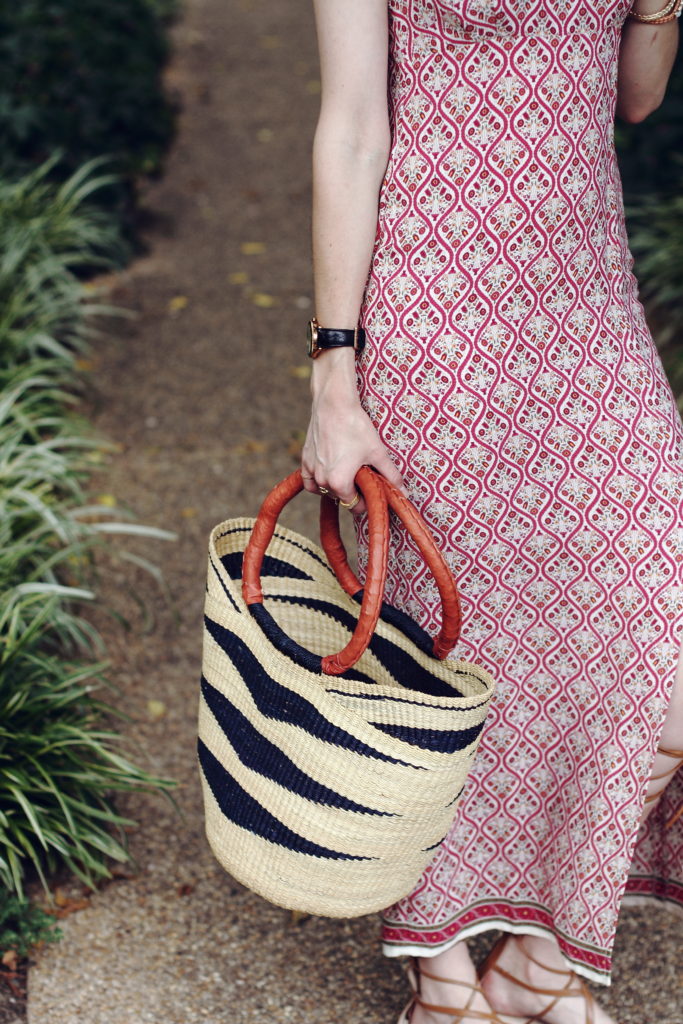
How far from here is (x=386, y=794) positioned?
1459 millimetres

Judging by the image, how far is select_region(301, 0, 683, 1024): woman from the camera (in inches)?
60.9

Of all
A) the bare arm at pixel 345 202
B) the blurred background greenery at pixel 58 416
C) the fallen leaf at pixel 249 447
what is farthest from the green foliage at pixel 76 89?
the bare arm at pixel 345 202

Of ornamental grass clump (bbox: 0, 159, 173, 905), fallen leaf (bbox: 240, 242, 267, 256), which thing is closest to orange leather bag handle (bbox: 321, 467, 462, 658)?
ornamental grass clump (bbox: 0, 159, 173, 905)

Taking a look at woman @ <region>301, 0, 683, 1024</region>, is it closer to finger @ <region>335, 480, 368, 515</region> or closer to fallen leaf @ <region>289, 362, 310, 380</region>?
finger @ <region>335, 480, 368, 515</region>

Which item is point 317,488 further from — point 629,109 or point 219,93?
point 219,93

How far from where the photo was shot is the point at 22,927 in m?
2.25

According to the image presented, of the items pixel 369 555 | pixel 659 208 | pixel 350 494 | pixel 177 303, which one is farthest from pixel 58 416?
pixel 369 555

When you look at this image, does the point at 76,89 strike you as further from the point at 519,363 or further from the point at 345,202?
the point at 519,363

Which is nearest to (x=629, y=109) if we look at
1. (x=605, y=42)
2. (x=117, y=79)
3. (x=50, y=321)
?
(x=605, y=42)

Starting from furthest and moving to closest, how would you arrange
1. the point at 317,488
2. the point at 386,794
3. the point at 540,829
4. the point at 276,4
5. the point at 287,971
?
the point at 276,4 → the point at 287,971 → the point at 540,829 → the point at 317,488 → the point at 386,794

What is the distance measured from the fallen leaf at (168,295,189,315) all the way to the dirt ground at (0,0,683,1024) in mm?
14

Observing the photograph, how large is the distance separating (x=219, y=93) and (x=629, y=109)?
6623 mm

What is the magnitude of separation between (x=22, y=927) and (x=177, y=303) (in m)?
3.56

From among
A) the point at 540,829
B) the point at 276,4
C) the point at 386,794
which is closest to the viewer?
the point at 386,794
